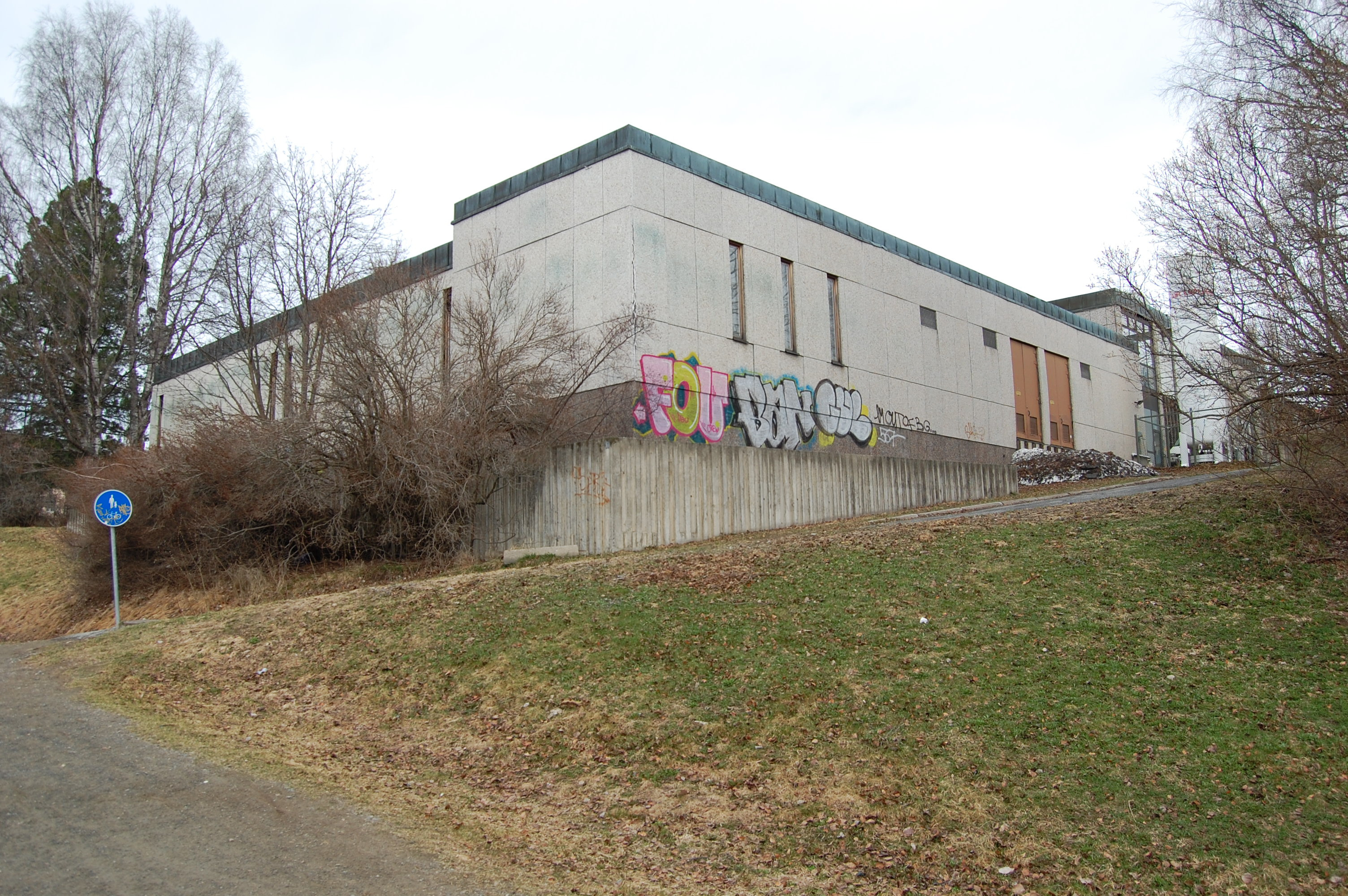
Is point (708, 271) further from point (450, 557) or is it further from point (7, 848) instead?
point (7, 848)

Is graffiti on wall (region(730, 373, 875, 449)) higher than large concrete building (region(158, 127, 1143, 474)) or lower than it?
lower

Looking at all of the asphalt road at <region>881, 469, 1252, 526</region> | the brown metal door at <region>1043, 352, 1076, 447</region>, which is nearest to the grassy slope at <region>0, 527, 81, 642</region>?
the asphalt road at <region>881, 469, 1252, 526</region>

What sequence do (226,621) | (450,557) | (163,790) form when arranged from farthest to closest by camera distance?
(450,557), (226,621), (163,790)

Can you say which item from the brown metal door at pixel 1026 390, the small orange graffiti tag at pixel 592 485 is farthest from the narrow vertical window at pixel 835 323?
the brown metal door at pixel 1026 390

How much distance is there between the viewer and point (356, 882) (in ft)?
18.9

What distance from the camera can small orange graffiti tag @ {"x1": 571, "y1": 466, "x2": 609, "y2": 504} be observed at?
17.7m

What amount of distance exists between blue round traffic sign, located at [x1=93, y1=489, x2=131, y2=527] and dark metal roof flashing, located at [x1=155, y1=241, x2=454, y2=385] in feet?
22.4

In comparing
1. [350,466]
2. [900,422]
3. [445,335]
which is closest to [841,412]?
[900,422]

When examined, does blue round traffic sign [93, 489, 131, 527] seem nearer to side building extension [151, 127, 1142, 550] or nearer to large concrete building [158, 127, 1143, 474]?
side building extension [151, 127, 1142, 550]

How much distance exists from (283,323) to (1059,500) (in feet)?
67.9

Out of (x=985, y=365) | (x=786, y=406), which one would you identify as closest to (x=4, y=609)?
(x=786, y=406)

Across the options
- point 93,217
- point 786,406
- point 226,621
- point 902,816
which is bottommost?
point 902,816

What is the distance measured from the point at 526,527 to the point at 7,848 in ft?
41.8

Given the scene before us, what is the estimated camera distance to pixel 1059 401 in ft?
119
